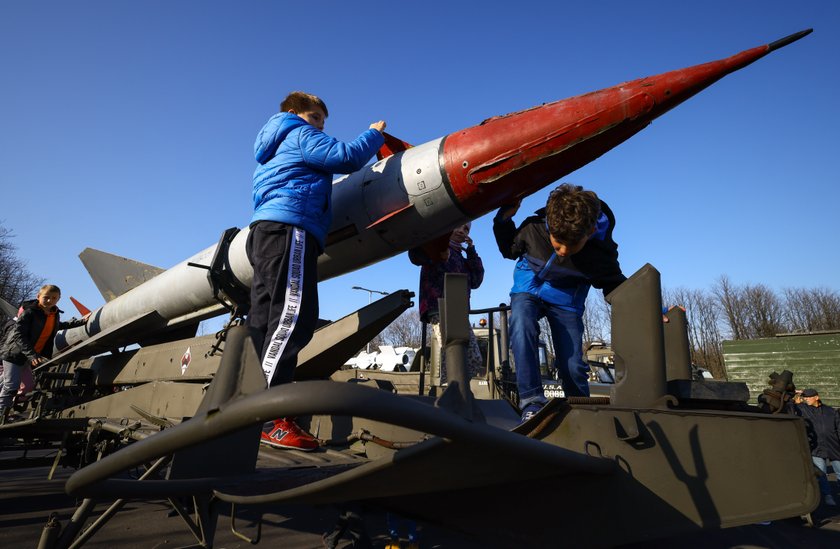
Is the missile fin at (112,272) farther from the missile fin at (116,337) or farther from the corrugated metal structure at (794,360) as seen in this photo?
the corrugated metal structure at (794,360)

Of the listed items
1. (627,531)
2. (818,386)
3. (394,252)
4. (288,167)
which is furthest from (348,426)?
(818,386)

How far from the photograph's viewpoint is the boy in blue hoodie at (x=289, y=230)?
Result: 2.41 meters

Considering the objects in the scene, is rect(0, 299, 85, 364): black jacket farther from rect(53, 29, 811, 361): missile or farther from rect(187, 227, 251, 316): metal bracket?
rect(187, 227, 251, 316): metal bracket

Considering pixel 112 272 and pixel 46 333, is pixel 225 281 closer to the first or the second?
pixel 46 333

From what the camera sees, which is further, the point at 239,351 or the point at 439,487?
the point at 439,487

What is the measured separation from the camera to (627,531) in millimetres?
1505

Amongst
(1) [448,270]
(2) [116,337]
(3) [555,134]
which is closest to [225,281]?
(1) [448,270]

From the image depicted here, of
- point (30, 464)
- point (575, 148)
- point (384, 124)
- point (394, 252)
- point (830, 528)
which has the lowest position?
point (830, 528)

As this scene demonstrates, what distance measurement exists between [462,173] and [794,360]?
16255mm

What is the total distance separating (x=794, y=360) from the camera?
14.9 metres

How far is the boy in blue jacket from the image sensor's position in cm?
253

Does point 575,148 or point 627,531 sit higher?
point 575,148

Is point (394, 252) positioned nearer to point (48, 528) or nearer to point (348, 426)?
point (348, 426)

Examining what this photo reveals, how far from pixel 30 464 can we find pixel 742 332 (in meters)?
45.6
